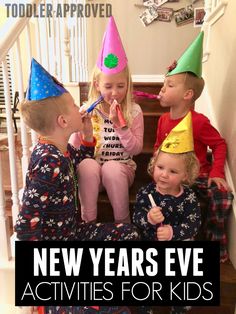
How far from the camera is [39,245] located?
40.8 inches

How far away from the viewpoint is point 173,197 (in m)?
1.18

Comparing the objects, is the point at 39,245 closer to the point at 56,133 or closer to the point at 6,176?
the point at 56,133

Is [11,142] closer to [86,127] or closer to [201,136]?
[86,127]

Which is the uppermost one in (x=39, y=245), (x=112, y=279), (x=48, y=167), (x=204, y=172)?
(x=48, y=167)

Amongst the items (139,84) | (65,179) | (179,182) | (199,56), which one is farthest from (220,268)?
(139,84)

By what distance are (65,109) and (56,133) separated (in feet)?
0.29

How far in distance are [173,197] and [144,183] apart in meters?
0.39

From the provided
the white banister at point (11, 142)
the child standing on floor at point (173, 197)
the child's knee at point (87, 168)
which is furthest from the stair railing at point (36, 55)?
the child standing on floor at point (173, 197)

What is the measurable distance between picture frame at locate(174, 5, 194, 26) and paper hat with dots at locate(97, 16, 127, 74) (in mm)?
1719

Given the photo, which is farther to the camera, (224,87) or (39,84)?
(224,87)

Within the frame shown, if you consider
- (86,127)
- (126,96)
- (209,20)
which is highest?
(209,20)

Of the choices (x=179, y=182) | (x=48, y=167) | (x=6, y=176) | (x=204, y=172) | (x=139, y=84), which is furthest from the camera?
(x=6, y=176)

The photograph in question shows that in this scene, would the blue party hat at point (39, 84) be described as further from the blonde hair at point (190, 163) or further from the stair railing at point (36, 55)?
the blonde hair at point (190, 163)

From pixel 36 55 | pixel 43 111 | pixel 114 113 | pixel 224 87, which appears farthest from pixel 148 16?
pixel 43 111
